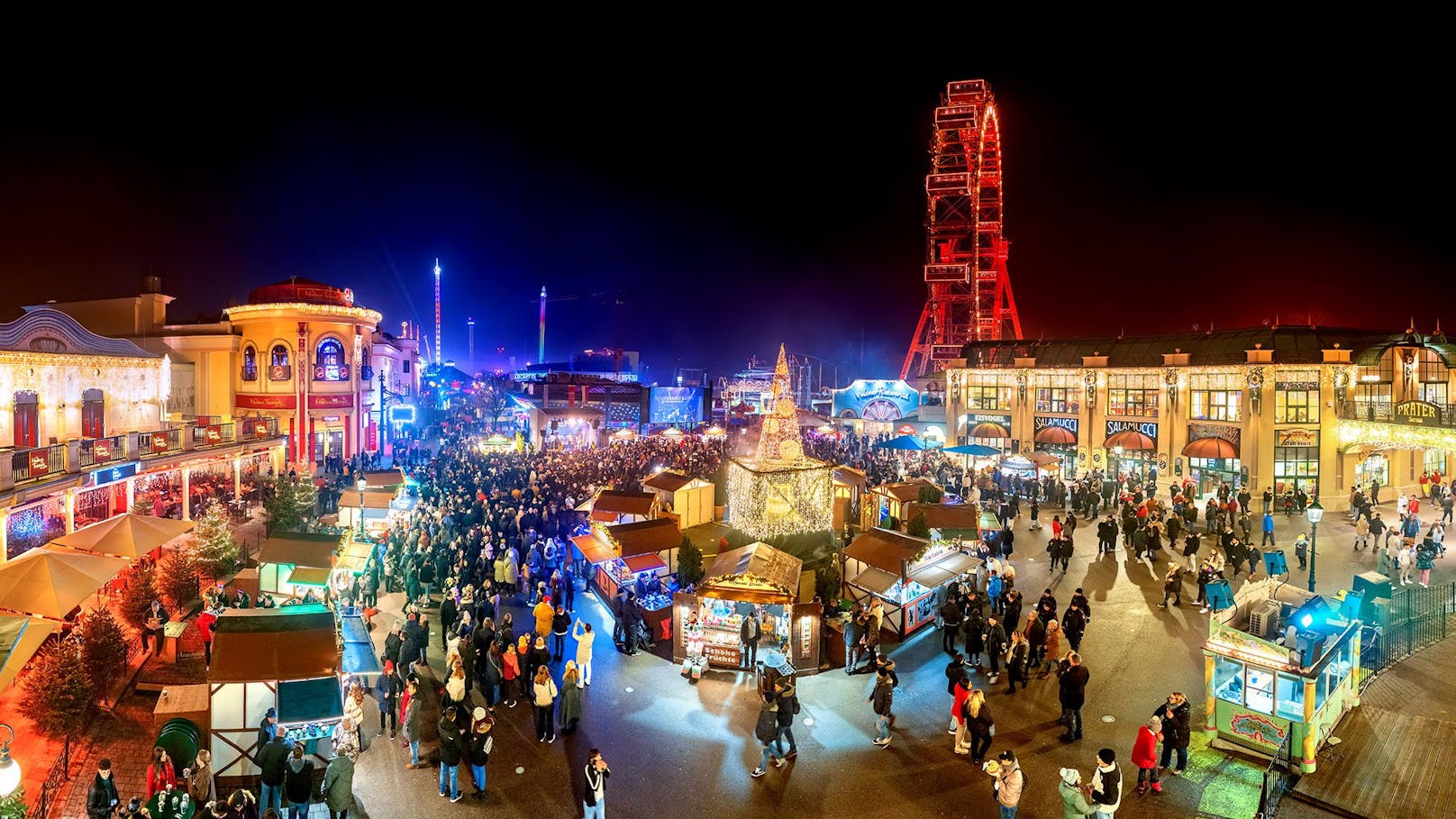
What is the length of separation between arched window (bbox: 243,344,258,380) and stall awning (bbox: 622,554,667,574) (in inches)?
950

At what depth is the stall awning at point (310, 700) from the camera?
769 centimetres

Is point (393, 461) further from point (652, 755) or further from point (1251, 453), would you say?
point (1251, 453)

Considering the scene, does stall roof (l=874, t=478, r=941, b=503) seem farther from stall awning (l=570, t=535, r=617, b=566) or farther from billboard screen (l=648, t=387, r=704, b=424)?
billboard screen (l=648, t=387, r=704, b=424)

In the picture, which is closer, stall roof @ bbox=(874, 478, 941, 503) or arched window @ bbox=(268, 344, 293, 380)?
stall roof @ bbox=(874, 478, 941, 503)

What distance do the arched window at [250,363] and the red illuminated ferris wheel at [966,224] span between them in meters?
37.1

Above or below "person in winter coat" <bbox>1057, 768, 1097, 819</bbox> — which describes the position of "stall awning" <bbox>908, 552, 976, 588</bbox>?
above

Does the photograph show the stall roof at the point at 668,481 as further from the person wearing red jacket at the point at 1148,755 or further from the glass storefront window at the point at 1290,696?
the glass storefront window at the point at 1290,696

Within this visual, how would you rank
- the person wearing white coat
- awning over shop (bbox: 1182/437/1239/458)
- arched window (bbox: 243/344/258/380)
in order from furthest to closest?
arched window (bbox: 243/344/258/380) → awning over shop (bbox: 1182/437/1239/458) → the person wearing white coat

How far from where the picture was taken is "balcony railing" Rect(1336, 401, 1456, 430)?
2011cm

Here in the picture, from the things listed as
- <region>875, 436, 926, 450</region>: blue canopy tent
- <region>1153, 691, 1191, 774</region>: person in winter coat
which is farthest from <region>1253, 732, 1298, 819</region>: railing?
<region>875, 436, 926, 450</region>: blue canopy tent

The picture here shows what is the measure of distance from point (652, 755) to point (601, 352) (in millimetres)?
98333

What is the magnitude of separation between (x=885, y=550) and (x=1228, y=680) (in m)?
5.90

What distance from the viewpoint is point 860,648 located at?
11.2 m

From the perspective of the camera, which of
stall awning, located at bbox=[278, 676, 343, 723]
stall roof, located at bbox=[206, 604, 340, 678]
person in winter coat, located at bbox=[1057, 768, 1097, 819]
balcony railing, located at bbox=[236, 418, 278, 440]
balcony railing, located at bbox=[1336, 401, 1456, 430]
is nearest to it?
person in winter coat, located at bbox=[1057, 768, 1097, 819]
